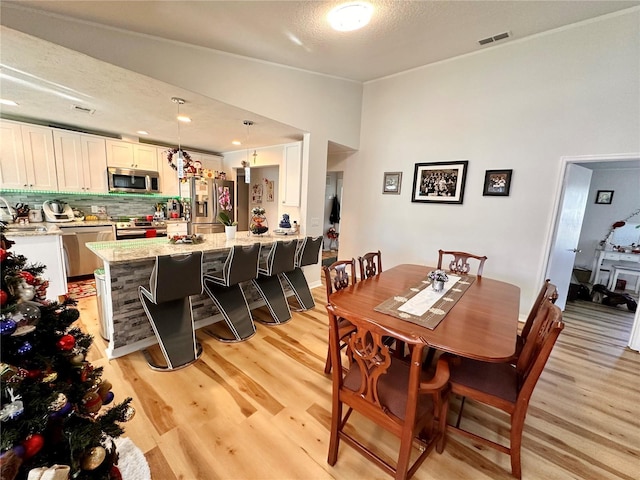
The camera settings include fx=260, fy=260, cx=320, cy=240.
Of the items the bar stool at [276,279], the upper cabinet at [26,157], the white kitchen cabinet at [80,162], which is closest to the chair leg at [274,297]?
the bar stool at [276,279]

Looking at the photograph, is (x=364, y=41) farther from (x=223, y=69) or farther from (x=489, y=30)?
(x=223, y=69)

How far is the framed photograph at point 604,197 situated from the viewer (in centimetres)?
457

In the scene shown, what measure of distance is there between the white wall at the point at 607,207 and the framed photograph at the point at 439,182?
3.19m

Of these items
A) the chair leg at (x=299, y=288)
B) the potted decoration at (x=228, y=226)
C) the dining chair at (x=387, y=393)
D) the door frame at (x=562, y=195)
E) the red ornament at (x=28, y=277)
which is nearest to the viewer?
the red ornament at (x=28, y=277)

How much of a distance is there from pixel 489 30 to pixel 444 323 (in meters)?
3.17

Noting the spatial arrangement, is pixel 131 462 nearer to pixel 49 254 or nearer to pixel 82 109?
pixel 49 254

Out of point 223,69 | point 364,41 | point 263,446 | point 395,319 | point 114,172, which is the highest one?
point 364,41

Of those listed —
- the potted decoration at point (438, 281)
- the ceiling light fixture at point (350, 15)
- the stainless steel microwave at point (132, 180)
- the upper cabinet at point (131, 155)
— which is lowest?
the potted decoration at point (438, 281)

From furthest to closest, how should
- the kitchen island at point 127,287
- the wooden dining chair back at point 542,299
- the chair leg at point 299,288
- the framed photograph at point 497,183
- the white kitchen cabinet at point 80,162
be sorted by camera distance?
the white kitchen cabinet at point 80,162, the chair leg at point 299,288, the framed photograph at point 497,183, the kitchen island at point 127,287, the wooden dining chair back at point 542,299

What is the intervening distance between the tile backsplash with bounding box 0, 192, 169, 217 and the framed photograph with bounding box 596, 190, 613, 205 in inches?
325

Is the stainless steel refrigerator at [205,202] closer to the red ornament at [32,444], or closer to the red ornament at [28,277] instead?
the red ornament at [28,277]

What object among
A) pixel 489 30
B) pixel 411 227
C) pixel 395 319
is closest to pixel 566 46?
pixel 489 30

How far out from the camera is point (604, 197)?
461cm

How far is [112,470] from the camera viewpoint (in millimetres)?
980
